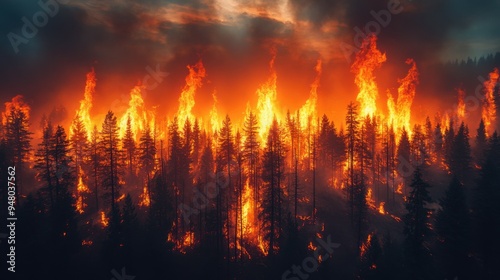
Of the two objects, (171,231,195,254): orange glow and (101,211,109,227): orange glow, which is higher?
(101,211,109,227): orange glow

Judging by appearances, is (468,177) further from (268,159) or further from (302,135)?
(268,159)

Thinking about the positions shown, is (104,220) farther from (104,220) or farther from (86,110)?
(86,110)

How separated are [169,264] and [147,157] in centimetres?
2882

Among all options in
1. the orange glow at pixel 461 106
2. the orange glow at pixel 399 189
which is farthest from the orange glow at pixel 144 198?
the orange glow at pixel 461 106

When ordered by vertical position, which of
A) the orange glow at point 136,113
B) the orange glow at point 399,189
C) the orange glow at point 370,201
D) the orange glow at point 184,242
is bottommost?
the orange glow at point 184,242

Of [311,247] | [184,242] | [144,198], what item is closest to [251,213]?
[311,247]

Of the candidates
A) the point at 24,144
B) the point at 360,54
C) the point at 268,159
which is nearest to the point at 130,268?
the point at 268,159

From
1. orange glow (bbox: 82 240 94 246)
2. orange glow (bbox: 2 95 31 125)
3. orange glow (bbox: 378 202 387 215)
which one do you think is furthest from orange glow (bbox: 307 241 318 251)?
orange glow (bbox: 2 95 31 125)

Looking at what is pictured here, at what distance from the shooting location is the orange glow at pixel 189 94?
3987 inches

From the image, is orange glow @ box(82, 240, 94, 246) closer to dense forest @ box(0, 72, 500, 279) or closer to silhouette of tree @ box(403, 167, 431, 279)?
dense forest @ box(0, 72, 500, 279)

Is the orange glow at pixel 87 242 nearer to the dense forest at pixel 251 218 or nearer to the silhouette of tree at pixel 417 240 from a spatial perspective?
the dense forest at pixel 251 218

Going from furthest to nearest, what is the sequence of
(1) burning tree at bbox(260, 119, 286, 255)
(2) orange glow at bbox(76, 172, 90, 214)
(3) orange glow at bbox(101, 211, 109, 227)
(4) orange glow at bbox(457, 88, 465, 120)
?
(4) orange glow at bbox(457, 88, 465, 120)
(2) orange glow at bbox(76, 172, 90, 214)
(3) orange glow at bbox(101, 211, 109, 227)
(1) burning tree at bbox(260, 119, 286, 255)

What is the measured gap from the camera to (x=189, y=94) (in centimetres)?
10631

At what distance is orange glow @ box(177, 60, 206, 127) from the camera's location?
101269 millimetres
